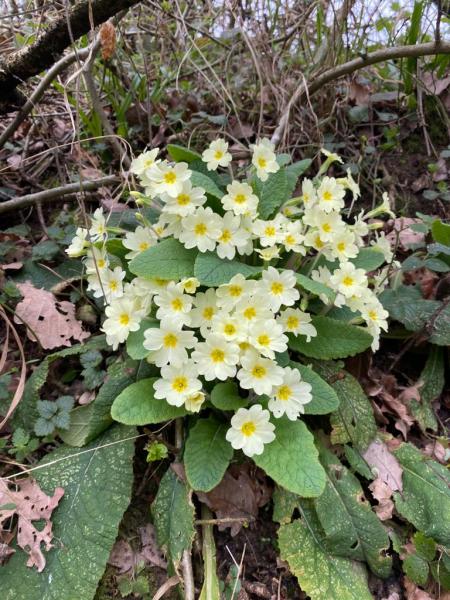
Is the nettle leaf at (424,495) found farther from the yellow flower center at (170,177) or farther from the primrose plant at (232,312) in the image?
the yellow flower center at (170,177)

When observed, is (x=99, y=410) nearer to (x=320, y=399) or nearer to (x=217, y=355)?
(x=217, y=355)

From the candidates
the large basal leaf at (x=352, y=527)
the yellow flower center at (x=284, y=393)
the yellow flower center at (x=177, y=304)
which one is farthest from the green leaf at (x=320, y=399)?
the yellow flower center at (x=177, y=304)

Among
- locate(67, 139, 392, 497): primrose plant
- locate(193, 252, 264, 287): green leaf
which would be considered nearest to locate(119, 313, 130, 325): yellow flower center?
locate(67, 139, 392, 497): primrose plant

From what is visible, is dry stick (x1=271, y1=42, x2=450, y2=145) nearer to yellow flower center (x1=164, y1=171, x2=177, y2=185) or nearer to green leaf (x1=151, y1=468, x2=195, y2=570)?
yellow flower center (x1=164, y1=171, x2=177, y2=185)

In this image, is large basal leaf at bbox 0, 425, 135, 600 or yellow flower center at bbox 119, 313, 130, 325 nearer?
large basal leaf at bbox 0, 425, 135, 600

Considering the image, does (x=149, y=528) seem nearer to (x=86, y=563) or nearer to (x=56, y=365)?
(x=86, y=563)

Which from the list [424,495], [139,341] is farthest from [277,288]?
[424,495]
